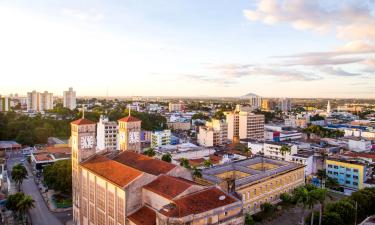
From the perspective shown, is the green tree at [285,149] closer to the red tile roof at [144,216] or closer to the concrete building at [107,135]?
the red tile roof at [144,216]

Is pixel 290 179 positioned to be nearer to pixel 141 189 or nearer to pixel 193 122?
pixel 141 189

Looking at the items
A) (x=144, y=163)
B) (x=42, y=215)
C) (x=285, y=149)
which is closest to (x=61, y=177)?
(x=42, y=215)

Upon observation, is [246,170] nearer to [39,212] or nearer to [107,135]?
[39,212]

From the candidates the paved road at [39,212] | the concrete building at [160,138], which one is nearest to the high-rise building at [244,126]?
the concrete building at [160,138]

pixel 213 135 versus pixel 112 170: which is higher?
pixel 112 170

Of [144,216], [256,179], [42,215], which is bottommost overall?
[42,215]

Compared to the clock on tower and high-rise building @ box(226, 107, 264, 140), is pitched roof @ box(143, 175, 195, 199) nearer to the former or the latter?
the clock on tower

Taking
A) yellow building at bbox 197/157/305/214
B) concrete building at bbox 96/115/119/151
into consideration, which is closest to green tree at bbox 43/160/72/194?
yellow building at bbox 197/157/305/214
